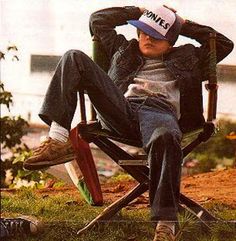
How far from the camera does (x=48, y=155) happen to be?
2869mm

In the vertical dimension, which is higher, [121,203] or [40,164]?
[40,164]

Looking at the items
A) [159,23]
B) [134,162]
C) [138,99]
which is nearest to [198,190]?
[134,162]

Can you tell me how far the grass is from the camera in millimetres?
2936

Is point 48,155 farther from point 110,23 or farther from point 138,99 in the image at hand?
point 110,23

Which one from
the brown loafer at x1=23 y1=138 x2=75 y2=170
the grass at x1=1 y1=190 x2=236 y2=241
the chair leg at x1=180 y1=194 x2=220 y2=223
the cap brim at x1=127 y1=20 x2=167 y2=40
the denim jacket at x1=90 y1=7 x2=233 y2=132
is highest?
the cap brim at x1=127 y1=20 x2=167 y2=40

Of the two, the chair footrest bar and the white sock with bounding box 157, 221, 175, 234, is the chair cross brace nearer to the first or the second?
the chair footrest bar

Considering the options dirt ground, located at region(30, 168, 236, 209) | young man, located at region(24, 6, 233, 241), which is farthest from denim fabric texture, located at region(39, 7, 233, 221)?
dirt ground, located at region(30, 168, 236, 209)

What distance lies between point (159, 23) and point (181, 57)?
0.18 metres

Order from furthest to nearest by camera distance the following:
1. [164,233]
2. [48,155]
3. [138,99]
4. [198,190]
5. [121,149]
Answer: [198,190] < [121,149] < [138,99] < [48,155] < [164,233]

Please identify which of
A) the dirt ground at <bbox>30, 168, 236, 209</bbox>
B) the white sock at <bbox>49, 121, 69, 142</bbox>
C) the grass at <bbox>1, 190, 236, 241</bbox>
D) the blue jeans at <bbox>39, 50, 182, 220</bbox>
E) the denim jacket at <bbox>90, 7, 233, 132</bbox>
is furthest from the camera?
the dirt ground at <bbox>30, 168, 236, 209</bbox>

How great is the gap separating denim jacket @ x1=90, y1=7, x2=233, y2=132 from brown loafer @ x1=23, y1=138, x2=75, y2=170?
15.3 inches

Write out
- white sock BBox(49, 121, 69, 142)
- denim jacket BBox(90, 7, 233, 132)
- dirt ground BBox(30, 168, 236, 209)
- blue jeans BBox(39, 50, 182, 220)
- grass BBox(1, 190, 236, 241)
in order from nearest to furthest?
blue jeans BBox(39, 50, 182, 220) < white sock BBox(49, 121, 69, 142) < grass BBox(1, 190, 236, 241) < denim jacket BBox(90, 7, 233, 132) < dirt ground BBox(30, 168, 236, 209)

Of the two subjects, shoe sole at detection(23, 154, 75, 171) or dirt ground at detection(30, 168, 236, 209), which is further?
dirt ground at detection(30, 168, 236, 209)

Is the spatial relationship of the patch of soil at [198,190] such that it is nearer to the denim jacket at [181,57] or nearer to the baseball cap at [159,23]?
the denim jacket at [181,57]
